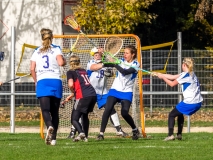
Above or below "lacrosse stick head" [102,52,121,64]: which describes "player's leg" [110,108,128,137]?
below

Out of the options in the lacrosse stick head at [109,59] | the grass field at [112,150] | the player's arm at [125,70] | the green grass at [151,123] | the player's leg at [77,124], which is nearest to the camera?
the grass field at [112,150]

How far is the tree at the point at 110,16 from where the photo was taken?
76.0 ft

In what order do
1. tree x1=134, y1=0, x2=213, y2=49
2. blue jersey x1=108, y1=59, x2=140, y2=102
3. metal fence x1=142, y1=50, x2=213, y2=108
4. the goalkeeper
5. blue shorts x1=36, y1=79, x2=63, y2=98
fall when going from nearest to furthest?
blue shorts x1=36, y1=79, x2=63, y2=98 < blue jersey x1=108, y1=59, x2=140, y2=102 < the goalkeeper < metal fence x1=142, y1=50, x2=213, y2=108 < tree x1=134, y1=0, x2=213, y2=49

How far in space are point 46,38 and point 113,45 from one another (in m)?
2.57

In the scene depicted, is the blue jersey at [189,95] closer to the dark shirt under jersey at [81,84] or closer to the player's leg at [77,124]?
the dark shirt under jersey at [81,84]

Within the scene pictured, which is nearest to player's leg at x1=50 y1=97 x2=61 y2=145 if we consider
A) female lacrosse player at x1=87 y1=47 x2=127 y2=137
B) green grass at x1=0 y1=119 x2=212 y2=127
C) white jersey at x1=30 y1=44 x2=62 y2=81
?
white jersey at x1=30 y1=44 x2=62 y2=81

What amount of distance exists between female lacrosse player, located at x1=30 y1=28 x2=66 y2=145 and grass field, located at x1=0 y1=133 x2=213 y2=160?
0.43m

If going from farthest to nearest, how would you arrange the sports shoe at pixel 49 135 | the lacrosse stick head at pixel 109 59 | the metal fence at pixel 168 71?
the metal fence at pixel 168 71 < the lacrosse stick head at pixel 109 59 < the sports shoe at pixel 49 135

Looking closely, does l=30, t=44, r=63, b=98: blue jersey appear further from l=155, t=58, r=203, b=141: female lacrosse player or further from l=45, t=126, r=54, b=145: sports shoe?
l=155, t=58, r=203, b=141: female lacrosse player

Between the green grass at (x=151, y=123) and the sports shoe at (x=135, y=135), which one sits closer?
the sports shoe at (x=135, y=135)

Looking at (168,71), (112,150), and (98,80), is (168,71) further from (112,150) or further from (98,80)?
(112,150)

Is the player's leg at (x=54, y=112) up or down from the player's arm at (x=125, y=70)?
down

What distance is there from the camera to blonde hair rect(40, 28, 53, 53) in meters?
12.1

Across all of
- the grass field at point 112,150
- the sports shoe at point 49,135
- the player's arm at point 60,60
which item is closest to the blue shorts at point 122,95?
the grass field at point 112,150
